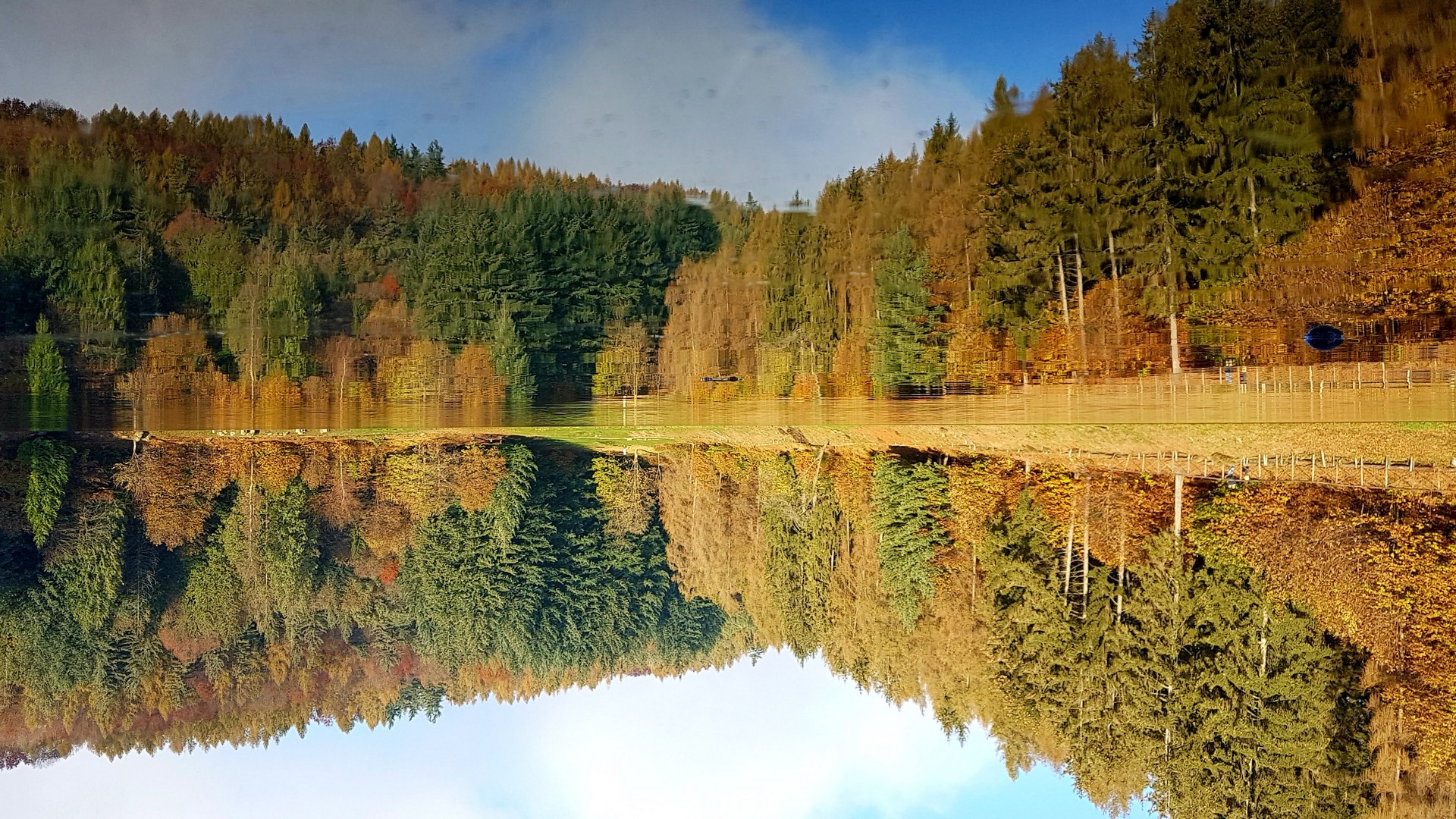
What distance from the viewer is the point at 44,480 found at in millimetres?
30406

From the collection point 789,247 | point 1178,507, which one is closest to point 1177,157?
point 1178,507

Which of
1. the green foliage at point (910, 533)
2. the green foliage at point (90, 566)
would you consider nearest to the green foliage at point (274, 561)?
the green foliage at point (90, 566)

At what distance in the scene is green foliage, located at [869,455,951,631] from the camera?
1614 centimetres

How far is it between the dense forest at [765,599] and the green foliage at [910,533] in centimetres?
7

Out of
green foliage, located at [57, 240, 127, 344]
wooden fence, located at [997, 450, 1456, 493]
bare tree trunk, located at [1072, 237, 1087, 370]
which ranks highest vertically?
green foliage, located at [57, 240, 127, 344]

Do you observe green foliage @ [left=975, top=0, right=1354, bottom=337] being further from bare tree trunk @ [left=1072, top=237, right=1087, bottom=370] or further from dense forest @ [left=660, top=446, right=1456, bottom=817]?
dense forest @ [left=660, top=446, right=1456, bottom=817]

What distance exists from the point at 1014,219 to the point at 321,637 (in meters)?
21.6

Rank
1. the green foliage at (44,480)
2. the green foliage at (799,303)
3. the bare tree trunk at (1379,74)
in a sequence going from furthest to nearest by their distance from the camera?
1. the green foliage at (799,303)
2. the green foliage at (44,480)
3. the bare tree trunk at (1379,74)

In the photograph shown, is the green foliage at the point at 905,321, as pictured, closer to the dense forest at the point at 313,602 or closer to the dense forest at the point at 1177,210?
the dense forest at the point at 1177,210

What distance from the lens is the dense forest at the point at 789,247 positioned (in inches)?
971

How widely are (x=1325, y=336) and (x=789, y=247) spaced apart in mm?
22168

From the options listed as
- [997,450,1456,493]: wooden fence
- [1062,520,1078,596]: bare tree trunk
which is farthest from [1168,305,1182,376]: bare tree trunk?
[1062,520,1078,596]: bare tree trunk

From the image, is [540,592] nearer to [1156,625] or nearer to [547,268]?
[1156,625]

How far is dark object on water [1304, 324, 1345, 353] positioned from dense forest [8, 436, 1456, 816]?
739 centimetres
